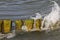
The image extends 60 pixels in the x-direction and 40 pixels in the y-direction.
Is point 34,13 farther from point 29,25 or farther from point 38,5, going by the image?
point 29,25

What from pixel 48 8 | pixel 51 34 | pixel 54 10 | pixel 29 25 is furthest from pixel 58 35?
pixel 48 8

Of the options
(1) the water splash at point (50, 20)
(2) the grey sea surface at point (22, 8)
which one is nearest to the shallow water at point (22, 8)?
(2) the grey sea surface at point (22, 8)

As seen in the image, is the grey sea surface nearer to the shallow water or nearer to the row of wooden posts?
the shallow water

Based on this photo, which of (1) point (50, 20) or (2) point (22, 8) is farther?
(2) point (22, 8)

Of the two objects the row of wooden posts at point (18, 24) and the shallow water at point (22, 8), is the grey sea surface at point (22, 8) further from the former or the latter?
the row of wooden posts at point (18, 24)

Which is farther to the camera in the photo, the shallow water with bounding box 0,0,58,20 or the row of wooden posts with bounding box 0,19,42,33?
the shallow water with bounding box 0,0,58,20

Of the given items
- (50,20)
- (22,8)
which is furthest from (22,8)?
(50,20)

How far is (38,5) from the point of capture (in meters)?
2.40

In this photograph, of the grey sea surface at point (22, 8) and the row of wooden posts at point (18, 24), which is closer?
the row of wooden posts at point (18, 24)

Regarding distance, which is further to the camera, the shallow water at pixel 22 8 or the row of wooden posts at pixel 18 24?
the shallow water at pixel 22 8

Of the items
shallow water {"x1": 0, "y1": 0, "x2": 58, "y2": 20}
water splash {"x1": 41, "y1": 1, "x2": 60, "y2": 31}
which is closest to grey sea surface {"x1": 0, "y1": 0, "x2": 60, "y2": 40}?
shallow water {"x1": 0, "y1": 0, "x2": 58, "y2": 20}

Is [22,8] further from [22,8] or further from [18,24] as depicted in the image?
[18,24]

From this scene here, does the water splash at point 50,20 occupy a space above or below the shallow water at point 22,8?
below

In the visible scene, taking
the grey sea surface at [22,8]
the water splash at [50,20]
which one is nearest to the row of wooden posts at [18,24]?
the water splash at [50,20]
